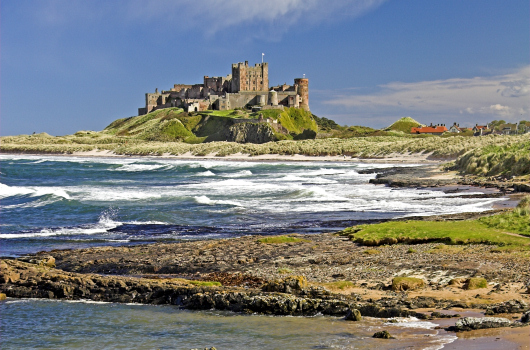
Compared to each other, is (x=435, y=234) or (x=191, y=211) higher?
(x=435, y=234)

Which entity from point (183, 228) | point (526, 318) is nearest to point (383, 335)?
point (526, 318)

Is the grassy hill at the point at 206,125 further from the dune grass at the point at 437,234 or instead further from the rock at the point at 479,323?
the rock at the point at 479,323

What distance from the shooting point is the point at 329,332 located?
931 cm

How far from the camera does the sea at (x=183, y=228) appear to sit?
928cm

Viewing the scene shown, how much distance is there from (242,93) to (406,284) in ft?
405

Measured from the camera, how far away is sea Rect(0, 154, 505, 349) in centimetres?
→ 928

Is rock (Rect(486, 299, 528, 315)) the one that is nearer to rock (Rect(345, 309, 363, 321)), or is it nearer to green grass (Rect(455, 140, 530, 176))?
rock (Rect(345, 309, 363, 321))

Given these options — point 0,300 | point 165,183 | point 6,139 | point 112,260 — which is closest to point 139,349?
point 0,300

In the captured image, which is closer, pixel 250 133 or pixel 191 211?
pixel 191 211

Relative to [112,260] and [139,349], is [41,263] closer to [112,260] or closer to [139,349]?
[112,260]

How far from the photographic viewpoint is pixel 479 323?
877cm

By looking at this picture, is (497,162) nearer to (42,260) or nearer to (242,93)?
(42,260)

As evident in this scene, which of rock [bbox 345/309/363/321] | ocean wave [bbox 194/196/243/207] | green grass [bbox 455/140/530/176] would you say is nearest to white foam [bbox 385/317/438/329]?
rock [bbox 345/309/363/321]

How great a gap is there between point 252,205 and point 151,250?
1270 centimetres
